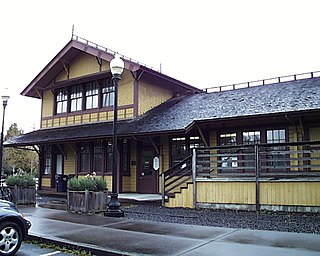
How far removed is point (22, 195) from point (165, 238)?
8071 mm

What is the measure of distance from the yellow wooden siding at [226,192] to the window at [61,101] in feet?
38.6

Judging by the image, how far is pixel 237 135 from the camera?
13.9 m

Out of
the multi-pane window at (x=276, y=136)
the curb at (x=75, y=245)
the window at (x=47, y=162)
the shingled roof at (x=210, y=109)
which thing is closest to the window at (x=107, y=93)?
the shingled roof at (x=210, y=109)

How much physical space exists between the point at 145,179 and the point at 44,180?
7.66m

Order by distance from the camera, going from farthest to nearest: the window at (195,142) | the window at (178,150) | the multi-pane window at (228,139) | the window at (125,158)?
the window at (125,158), the window at (178,150), the window at (195,142), the multi-pane window at (228,139)

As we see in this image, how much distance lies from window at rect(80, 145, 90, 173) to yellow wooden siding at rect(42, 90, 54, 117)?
4279mm

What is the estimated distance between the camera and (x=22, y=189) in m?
13.1

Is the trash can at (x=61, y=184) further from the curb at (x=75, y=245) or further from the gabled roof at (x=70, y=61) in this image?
the curb at (x=75, y=245)

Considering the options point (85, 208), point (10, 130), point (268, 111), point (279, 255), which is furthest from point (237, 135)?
point (10, 130)

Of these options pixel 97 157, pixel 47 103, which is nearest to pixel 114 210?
pixel 97 157

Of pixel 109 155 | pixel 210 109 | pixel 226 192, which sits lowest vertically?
pixel 226 192

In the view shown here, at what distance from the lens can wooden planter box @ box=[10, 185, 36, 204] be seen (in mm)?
12898

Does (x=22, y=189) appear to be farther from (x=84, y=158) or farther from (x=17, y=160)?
(x=17, y=160)

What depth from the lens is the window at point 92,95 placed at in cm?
1897
